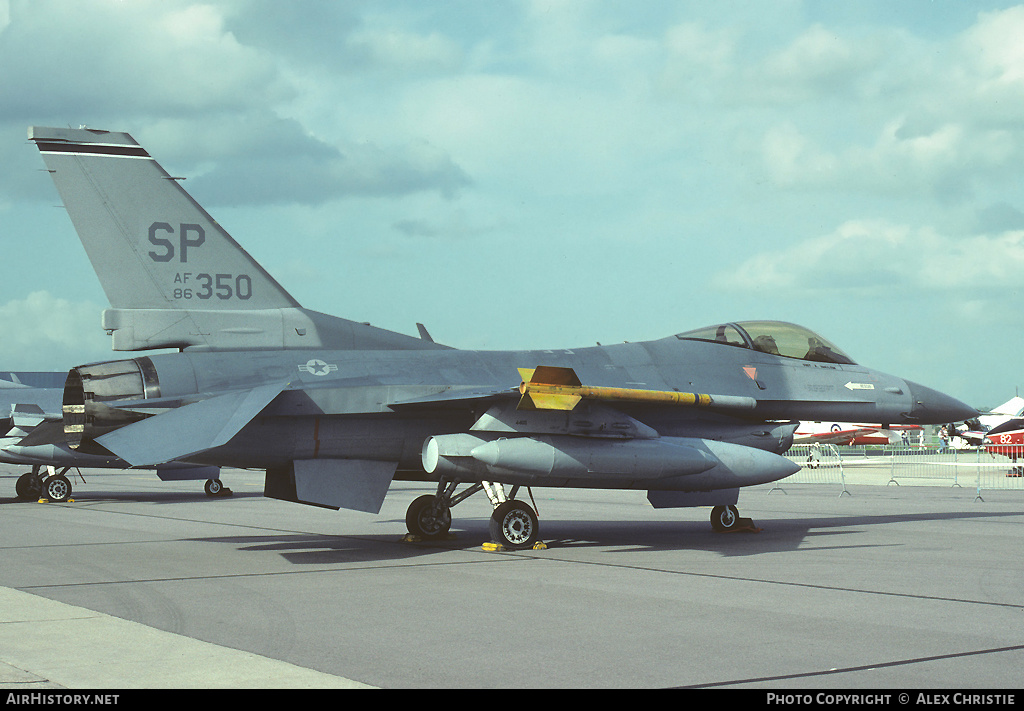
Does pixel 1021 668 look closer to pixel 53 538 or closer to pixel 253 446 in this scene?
pixel 253 446

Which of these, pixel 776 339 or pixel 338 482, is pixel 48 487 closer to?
pixel 338 482

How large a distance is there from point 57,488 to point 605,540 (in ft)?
51.2

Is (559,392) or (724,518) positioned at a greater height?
(559,392)

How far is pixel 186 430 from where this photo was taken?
10477 mm

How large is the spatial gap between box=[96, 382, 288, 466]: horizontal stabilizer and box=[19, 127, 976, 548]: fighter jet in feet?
0.11

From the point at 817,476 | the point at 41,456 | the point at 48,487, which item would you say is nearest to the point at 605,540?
the point at 41,456

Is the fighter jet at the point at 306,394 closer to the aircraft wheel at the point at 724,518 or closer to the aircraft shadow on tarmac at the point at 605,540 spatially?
the aircraft shadow on tarmac at the point at 605,540

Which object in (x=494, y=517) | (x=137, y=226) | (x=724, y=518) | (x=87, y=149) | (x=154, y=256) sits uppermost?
(x=87, y=149)

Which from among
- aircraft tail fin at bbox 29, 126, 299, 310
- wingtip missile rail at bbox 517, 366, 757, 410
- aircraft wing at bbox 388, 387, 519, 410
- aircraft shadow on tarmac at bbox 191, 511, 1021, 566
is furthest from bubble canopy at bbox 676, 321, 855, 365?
aircraft tail fin at bbox 29, 126, 299, 310

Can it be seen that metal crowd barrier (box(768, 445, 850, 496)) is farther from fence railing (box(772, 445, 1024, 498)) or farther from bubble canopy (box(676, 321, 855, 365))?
bubble canopy (box(676, 321, 855, 365))

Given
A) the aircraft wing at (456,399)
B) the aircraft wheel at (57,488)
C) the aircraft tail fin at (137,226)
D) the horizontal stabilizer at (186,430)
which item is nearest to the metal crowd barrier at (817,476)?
the aircraft wing at (456,399)

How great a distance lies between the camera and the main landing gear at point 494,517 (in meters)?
12.8

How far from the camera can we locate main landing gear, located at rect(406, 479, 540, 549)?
503 inches

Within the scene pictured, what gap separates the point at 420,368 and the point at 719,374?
14.4ft
